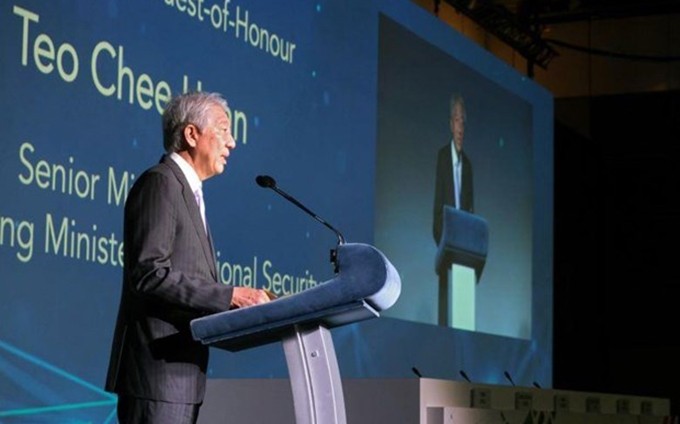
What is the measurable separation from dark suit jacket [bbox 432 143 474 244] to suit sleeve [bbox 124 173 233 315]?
412 centimetres

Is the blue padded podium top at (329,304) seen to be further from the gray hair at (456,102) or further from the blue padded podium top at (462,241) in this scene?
the gray hair at (456,102)

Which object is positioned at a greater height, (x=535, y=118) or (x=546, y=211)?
(x=535, y=118)

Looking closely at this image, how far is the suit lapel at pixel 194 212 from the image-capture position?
285cm

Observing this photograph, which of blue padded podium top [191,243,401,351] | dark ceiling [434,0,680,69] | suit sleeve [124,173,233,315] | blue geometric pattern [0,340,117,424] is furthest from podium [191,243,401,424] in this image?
dark ceiling [434,0,680,69]

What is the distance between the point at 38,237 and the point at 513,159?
435 centimetres

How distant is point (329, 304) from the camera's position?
2.46 meters

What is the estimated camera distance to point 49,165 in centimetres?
419

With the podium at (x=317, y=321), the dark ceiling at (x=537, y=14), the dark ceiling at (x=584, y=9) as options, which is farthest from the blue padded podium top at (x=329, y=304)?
the dark ceiling at (x=584, y=9)

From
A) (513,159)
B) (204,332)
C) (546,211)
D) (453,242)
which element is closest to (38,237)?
(204,332)

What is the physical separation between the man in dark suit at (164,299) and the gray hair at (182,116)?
89mm

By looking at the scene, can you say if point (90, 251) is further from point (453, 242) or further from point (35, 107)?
point (453, 242)

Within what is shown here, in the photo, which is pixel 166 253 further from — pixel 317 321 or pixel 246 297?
pixel 317 321

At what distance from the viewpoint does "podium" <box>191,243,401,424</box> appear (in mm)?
2457

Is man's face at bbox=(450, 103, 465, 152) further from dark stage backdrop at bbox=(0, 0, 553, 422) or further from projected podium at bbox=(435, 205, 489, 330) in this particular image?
projected podium at bbox=(435, 205, 489, 330)
